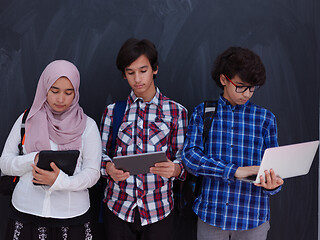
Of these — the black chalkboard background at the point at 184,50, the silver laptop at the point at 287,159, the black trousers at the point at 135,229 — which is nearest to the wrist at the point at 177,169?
the black trousers at the point at 135,229

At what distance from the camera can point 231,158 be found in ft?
6.68

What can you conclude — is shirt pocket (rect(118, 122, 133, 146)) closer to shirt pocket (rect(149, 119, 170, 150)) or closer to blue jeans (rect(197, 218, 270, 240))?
shirt pocket (rect(149, 119, 170, 150))

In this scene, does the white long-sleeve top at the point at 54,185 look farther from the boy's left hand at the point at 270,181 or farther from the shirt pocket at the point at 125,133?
the boy's left hand at the point at 270,181

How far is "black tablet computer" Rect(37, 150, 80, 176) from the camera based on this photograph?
1.80 meters

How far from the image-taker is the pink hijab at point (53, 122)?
195cm

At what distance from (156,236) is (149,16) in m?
1.51

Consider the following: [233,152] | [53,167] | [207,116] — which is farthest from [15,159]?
[233,152]

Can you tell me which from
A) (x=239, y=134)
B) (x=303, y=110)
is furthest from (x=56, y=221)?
(x=303, y=110)

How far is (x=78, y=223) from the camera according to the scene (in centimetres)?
195

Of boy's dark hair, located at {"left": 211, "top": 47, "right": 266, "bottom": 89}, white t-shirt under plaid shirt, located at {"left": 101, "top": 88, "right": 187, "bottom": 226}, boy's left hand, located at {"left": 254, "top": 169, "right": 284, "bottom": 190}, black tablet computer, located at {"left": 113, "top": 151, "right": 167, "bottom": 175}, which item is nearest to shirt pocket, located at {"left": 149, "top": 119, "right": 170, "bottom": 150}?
white t-shirt under plaid shirt, located at {"left": 101, "top": 88, "right": 187, "bottom": 226}

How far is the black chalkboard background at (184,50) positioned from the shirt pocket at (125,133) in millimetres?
486

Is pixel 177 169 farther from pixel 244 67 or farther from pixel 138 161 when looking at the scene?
pixel 244 67

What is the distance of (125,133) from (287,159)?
0.92 m

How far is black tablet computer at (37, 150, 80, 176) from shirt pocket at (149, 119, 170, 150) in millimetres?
478
